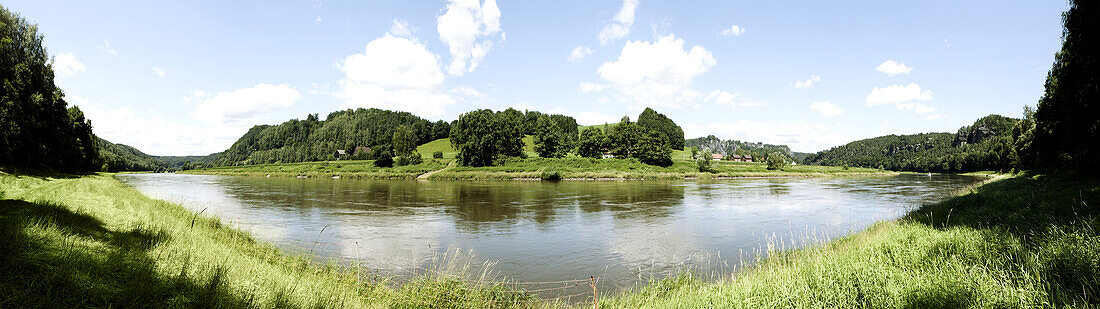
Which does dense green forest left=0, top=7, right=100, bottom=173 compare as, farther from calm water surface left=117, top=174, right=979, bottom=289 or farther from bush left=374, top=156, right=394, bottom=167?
bush left=374, top=156, right=394, bottom=167

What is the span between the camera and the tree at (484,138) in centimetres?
8250

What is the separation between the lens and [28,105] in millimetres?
32781

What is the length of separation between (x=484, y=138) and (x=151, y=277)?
7705 centimetres

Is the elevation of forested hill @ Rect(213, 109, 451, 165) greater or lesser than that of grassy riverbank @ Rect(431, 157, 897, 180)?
greater

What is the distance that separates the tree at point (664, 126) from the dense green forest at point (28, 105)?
399 ft

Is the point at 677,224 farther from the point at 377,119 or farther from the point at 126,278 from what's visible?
the point at 377,119

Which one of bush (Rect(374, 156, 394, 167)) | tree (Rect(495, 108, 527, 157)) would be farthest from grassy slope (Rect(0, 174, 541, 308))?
bush (Rect(374, 156, 394, 167))

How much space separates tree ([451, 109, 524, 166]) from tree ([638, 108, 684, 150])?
59452 mm

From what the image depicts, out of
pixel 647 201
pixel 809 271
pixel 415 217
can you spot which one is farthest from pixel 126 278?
pixel 647 201

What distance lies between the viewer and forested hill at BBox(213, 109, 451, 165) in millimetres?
144875

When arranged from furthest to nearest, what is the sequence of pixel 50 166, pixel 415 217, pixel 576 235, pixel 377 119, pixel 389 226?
pixel 377 119, pixel 50 166, pixel 415 217, pixel 389 226, pixel 576 235

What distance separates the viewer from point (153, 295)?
5402mm

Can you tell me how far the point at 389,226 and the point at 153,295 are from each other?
15.0 metres

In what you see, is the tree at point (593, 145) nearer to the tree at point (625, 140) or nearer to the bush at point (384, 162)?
the tree at point (625, 140)
